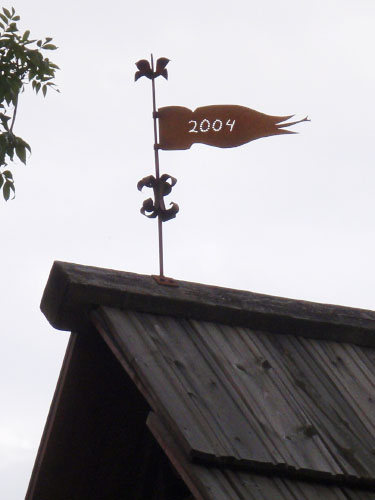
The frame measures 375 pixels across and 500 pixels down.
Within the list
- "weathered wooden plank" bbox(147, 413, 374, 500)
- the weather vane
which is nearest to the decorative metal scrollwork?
the weather vane

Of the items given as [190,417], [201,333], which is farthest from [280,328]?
[190,417]

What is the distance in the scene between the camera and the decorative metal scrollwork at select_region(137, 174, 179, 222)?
5809mm

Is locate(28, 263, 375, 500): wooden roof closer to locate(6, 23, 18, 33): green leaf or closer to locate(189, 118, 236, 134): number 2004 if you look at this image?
locate(189, 118, 236, 134): number 2004

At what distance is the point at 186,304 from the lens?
17.5ft

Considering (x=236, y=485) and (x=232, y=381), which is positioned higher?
(x=232, y=381)

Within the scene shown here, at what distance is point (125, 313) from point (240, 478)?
116cm

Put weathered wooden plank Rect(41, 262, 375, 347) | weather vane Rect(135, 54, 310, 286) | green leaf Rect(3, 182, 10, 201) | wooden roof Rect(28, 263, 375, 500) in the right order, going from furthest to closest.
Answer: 1. green leaf Rect(3, 182, 10, 201)
2. weather vane Rect(135, 54, 310, 286)
3. weathered wooden plank Rect(41, 262, 375, 347)
4. wooden roof Rect(28, 263, 375, 500)

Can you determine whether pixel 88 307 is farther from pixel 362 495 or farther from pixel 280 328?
pixel 362 495

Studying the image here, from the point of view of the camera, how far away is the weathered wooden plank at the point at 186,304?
5.21m

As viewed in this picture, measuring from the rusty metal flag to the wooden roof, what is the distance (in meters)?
0.88

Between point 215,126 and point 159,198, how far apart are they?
0.59m

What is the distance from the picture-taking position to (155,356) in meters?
4.83

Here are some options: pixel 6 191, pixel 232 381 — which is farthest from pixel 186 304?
pixel 6 191

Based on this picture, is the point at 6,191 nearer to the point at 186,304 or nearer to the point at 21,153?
the point at 21,153
